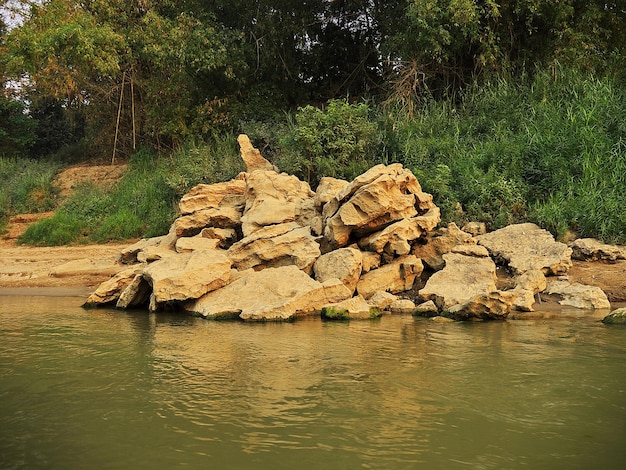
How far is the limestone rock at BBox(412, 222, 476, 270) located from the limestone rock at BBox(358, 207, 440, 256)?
1.01 ft

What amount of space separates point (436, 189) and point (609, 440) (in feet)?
25.2

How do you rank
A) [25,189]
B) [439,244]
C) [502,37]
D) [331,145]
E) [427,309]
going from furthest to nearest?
[25,189] → [502,37] → [331,145] → [439,244] → [427,309]

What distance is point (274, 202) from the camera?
10.2 metres

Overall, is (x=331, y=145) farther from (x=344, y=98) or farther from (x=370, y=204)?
(x=370, y=204)

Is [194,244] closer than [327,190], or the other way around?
[194,244]

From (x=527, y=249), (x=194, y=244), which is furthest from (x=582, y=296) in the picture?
(x=194, y=244)

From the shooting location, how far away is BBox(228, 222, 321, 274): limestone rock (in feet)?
28.9

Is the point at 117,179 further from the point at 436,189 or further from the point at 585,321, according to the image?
the point at 585,321

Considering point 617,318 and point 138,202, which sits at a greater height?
point 138,202

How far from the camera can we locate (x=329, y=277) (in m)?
8.35

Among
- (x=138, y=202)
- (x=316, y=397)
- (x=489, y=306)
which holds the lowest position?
(x=316, y=397)

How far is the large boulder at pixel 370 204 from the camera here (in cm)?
860

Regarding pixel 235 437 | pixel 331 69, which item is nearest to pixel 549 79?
pixel 331 69

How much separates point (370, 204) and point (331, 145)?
12.9ft
